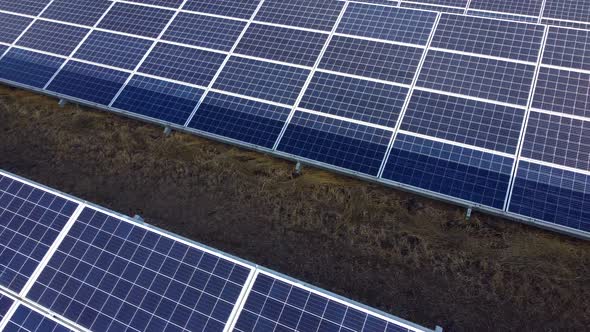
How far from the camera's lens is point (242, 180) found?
18.0 metres

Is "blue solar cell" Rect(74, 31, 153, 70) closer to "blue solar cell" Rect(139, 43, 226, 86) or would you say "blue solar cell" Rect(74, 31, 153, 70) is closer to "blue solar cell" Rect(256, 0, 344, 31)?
"blue solar cell" Rect(139, 43, 226, 86)

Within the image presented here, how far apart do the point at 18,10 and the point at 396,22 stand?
22970mm

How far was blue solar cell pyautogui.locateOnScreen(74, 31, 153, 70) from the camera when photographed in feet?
68.7

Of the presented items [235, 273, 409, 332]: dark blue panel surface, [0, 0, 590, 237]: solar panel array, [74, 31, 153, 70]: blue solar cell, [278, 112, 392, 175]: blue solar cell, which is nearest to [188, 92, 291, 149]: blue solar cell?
[0, 0, 590, 237]: solar panel array

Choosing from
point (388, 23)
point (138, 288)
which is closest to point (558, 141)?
point (388, 23)

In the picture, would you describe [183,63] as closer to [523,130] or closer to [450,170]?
[450,170]

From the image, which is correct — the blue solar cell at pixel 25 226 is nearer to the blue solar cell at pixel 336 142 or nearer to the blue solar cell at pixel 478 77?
the blue solar cell at pixel 336 142

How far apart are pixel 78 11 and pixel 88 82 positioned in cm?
614

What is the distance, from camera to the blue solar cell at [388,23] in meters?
19.1

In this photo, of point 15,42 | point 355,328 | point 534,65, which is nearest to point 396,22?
point 534,65

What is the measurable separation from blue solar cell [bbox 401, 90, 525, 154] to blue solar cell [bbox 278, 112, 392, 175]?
60.8 inches

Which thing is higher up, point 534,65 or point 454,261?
point 534,65

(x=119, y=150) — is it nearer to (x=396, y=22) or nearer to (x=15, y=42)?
(x=15, y=42)

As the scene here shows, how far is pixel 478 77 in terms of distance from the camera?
56.5ft
